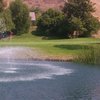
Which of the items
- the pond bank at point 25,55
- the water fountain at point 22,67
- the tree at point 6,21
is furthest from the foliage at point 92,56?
the tree at point 6,21

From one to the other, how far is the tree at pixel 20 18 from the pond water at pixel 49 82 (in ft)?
136

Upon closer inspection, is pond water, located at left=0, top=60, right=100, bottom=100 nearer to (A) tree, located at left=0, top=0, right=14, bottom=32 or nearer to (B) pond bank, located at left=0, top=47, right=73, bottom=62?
(B) pond bank, located at left=0, top=47, right=73, bottom=62

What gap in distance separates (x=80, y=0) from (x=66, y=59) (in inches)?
1435

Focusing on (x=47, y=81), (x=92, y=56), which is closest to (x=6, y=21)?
(x=92, y=56)

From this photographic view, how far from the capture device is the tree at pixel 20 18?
9644cm

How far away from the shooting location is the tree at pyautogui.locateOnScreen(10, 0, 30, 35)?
316ft

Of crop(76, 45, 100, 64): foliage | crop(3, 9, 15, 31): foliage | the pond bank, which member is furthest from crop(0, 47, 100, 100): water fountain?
crop(3, 9, 15, 31): foliage

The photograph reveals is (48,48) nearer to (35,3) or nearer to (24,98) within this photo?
(24,98)

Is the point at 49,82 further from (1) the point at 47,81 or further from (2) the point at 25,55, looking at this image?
(2) the point at 25,55

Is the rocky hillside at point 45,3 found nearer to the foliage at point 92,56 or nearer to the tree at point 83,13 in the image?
the tree at point 83,13

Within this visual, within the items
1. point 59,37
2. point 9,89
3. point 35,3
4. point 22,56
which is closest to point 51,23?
point 59,37

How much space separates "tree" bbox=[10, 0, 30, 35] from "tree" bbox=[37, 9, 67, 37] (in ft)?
9.22

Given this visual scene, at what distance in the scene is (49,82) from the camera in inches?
1571

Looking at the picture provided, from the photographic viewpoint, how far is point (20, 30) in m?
96.0
